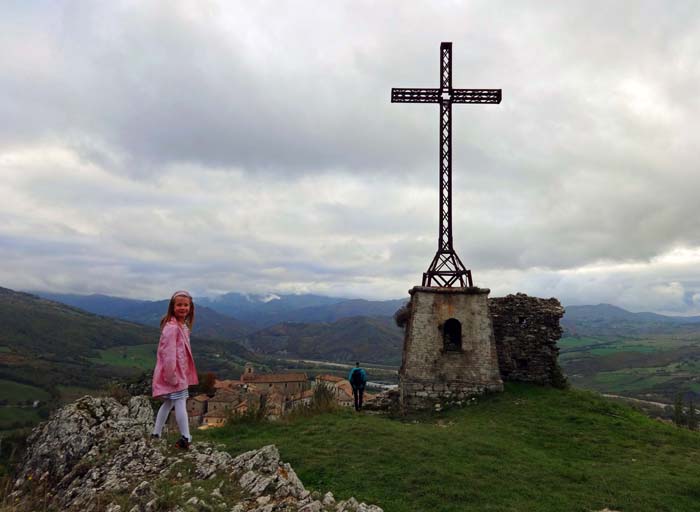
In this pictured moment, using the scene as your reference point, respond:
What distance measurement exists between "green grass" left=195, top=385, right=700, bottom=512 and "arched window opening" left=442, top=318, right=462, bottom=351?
3.95 meters

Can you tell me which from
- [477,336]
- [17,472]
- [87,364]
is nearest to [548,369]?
[477,336]

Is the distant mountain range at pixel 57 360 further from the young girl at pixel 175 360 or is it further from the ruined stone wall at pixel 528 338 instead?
the young girl at pixel 175 360

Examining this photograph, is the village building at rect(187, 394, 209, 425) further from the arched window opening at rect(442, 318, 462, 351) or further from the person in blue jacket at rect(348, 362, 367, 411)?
the arched window opening at rect(442, 318, 462, 351)

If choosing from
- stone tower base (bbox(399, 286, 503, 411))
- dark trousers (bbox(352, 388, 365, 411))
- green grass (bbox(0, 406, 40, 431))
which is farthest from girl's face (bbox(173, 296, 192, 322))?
green grass (bbox(0, 406, 40, 431))

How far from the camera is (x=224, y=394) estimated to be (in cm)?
7169

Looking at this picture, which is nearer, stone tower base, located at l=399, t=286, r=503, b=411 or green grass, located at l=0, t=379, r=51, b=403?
stone tower base, located at l=399, t=286, r=503, b=411

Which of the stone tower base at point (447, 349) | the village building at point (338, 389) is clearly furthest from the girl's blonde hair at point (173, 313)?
the stone tower base at point (447, 349)

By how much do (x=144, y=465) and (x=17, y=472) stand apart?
16.7 feet

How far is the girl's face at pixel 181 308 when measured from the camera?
8.37m

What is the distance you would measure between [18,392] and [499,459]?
133383 millimetres

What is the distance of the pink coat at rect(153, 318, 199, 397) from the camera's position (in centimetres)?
803

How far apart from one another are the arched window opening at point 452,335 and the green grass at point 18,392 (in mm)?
119045

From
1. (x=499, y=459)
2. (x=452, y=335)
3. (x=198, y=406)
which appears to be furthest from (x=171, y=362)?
(x=198, y=406)

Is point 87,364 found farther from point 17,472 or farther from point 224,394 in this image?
point 17,472
